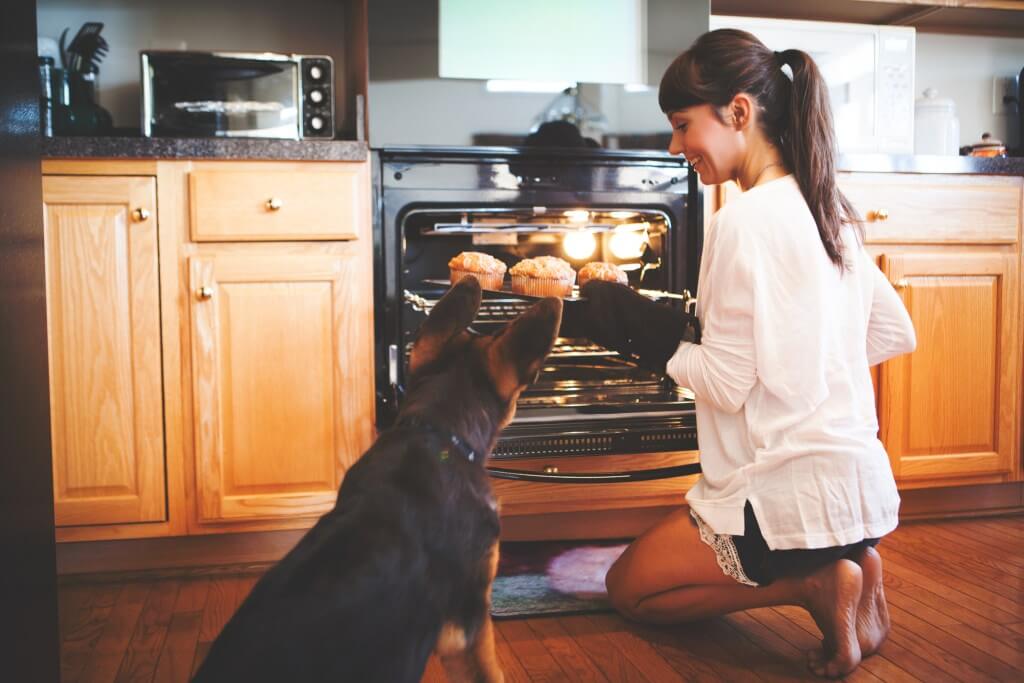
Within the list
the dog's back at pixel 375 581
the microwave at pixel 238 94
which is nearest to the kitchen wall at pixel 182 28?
the microwave at pixel 238 94

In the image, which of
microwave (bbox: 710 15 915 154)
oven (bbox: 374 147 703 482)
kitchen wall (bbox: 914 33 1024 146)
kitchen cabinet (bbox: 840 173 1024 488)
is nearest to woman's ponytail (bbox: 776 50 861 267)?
oven (bbox: 374 147 703 482)

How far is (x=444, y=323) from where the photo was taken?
4.33ft

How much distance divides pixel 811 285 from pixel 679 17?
49.7 inches

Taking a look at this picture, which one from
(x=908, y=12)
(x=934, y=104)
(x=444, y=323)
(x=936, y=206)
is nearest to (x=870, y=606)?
(x=444, y=323)

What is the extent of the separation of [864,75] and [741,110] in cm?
157

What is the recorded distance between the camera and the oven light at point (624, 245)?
2764mm

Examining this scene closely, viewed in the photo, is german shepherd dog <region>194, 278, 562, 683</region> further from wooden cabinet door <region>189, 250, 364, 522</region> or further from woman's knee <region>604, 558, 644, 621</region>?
wooden cabinet door <region>189, 250, 364, 522</region>

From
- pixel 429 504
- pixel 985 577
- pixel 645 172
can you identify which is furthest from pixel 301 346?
pixel 985 577

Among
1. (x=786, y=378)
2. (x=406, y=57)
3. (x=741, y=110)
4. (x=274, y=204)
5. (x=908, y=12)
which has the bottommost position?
(x=786, y=378)

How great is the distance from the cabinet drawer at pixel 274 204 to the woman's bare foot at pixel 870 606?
5.09 feet

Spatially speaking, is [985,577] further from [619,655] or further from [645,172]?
[645,172]

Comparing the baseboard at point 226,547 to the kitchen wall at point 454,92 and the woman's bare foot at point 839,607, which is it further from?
the kitchen wall at point 454,92

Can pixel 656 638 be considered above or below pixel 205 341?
below

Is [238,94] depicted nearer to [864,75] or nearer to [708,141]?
[708,141]
